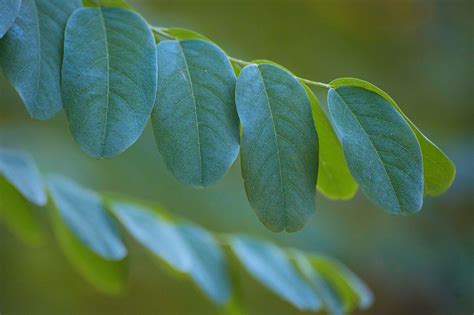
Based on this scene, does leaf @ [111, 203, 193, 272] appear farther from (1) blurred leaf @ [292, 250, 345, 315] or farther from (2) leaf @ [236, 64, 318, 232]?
(2) leaf @ [236, 64, 318, 232]

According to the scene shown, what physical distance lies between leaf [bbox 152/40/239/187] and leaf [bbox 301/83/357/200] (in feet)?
0.25

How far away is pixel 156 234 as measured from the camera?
94 cm

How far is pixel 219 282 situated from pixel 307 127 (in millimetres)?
491

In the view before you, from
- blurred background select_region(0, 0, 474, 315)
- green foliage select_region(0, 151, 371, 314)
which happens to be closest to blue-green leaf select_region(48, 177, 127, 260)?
green foliage select_region(0, 151, 371, 314)

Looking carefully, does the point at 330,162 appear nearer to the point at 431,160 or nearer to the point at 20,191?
the point at 431,160

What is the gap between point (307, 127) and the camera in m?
0.56

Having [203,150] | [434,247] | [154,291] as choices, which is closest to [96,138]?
[203,150]

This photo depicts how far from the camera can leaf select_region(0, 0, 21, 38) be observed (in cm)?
55

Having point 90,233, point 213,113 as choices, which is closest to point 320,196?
point 90,233

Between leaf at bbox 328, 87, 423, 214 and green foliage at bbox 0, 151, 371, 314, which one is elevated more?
leaf at bbox 328, 87, 423, 214

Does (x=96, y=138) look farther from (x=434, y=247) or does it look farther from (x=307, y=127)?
(x=434, y=247)

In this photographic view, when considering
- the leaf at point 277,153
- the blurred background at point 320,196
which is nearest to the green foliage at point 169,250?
the leaf at point 277,153

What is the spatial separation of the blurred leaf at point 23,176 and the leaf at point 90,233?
0.05 meters

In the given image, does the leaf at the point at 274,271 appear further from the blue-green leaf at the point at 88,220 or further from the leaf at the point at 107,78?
the leaf at the point at 107,78
